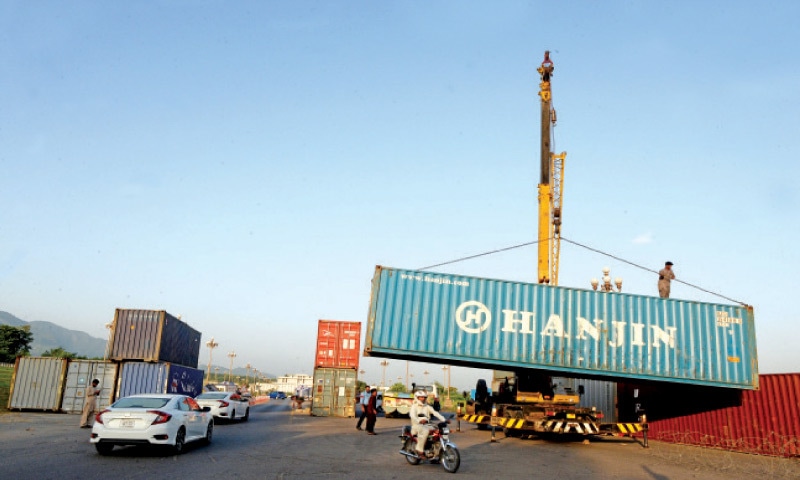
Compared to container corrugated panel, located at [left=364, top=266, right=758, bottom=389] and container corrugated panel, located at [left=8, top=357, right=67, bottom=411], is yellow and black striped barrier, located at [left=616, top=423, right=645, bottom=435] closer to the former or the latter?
container corrugated panel, located at [left=364, top=266, right=758, bottom=389]

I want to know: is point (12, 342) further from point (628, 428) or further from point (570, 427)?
point (628, 428)

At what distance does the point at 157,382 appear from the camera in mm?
24844

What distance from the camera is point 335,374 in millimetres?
28375

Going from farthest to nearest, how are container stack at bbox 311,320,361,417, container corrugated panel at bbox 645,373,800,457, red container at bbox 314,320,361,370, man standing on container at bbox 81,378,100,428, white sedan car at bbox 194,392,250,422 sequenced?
1. red container at bbox 314,320,361,370
2. container stack at bbox 311,320,361,417
3. white sedan car at bbox 194,392,250,422
4. man standing on container at bbox 81,378,100,428
5. container corrugated panel at bbox 645,373,800,457

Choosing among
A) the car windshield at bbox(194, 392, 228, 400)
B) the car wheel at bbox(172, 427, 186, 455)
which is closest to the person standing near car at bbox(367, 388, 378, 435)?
the car windshield at bbox(194, 392, 228, 400)

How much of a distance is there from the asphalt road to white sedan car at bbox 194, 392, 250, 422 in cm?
406

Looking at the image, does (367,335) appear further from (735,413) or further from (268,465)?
(735,413)

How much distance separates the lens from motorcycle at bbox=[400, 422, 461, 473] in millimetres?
9847

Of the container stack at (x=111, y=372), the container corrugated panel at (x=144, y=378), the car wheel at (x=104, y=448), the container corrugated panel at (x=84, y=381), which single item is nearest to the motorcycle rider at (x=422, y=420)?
the car wheel at (x=104, y=448)

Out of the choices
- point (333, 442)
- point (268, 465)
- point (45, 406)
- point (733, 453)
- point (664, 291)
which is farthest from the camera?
point (45, 406)

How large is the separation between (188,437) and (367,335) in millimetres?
5806

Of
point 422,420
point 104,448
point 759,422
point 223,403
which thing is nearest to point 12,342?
point 223,403

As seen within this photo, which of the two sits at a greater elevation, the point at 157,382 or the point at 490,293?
the point at 490,293

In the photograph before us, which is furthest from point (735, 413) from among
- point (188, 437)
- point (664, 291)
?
point (188, 437)
